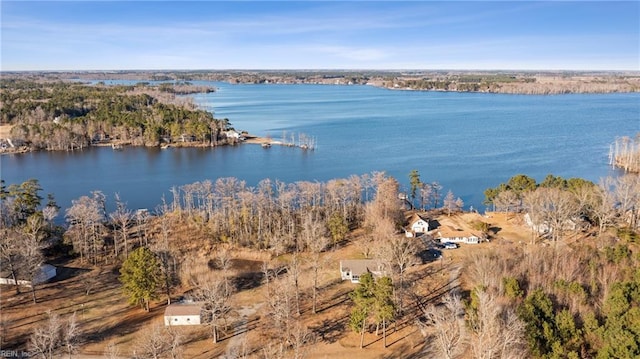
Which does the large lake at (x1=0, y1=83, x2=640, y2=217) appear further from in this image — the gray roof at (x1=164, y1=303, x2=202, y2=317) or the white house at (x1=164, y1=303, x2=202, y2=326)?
the white house at (x1=164, y1=303, x2=202, y2=326)

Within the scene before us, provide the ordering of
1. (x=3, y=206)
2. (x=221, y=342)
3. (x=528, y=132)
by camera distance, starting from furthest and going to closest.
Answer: (x=528, y=132) → (x=3, y=206) → (x=221, y=342)

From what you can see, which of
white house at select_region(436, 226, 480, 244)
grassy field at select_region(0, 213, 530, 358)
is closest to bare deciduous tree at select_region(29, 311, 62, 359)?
grassy field at select_region(0, 213, 530, 358)

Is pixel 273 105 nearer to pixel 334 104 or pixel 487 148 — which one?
pixel 334 104

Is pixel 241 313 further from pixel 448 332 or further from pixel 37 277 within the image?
pixel 37 277

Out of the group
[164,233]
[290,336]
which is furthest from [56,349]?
[164,233]

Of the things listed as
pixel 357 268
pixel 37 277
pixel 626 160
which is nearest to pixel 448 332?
pixel 357 268
